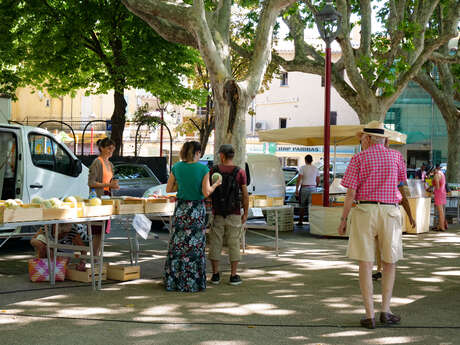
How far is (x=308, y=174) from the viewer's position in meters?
17.3

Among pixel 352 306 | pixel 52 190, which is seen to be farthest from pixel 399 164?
pixel 52 190

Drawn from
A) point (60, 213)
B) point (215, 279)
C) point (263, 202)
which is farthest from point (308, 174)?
point (60, 213)

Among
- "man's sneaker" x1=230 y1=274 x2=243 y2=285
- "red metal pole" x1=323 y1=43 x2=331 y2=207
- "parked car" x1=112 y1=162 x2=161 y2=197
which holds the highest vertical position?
"red metal pole" x1=323 y1=43 x2=331 y2=207

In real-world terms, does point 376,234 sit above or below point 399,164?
below

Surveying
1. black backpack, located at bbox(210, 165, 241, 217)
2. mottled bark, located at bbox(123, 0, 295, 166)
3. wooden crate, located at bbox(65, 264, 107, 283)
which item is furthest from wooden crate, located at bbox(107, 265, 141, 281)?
mottled bark, located at bbox(123, 0, 295, 166)

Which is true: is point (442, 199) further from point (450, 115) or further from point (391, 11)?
point (450, 115)

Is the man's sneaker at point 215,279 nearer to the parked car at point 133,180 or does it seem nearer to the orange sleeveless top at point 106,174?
the orange sleeveless top at point 106,174

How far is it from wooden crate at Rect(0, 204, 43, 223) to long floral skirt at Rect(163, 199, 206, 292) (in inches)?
68.7

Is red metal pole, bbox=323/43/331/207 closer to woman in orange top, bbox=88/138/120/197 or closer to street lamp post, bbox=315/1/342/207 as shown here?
street lamp post, bbox=315/1/342/207

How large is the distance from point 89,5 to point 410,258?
→ 14.0 m

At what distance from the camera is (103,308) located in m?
7.22

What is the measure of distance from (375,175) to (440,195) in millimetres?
11763

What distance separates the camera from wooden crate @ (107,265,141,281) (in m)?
8.98

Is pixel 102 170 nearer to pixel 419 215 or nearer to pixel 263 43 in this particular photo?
pixel 263 43
